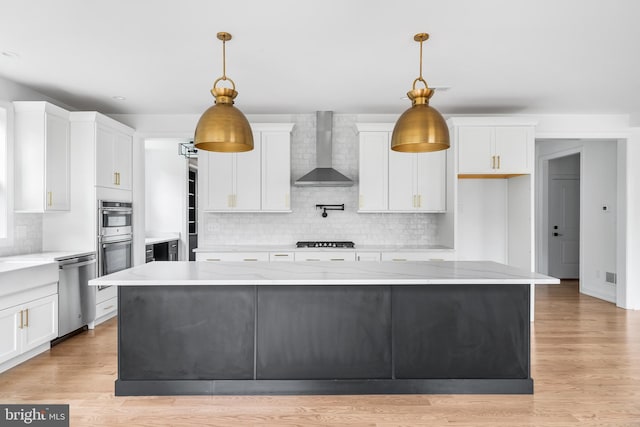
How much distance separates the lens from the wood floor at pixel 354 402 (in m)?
2.41

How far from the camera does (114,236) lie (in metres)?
4.66

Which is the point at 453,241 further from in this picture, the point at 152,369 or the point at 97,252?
the point at 97,252

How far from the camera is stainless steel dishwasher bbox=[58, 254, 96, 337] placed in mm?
3828

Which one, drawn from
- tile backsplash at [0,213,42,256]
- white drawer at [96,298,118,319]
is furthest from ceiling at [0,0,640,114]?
white drawer at [96,298,118,319]

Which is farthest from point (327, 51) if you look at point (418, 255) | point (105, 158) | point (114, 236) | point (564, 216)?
point (564, 216)

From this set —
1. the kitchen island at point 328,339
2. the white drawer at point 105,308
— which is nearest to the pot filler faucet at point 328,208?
the kitchen island at point 328,339

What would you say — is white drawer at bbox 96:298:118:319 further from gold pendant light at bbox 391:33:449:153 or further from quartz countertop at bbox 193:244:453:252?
gold pendant light at bbox 391:33:449:153

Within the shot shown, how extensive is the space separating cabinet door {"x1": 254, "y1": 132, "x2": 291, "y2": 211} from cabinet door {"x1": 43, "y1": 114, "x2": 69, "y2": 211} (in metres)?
2.21

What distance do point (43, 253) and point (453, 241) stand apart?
4710 mm

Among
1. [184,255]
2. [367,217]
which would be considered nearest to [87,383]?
[367,217]

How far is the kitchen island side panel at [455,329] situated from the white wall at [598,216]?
4280 millimetres

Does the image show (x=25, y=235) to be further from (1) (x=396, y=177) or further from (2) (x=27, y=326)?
(1) (x=396, y=177)

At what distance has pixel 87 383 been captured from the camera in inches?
115

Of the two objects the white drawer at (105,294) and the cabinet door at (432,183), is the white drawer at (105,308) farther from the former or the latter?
the cabinet door at (432,183)
